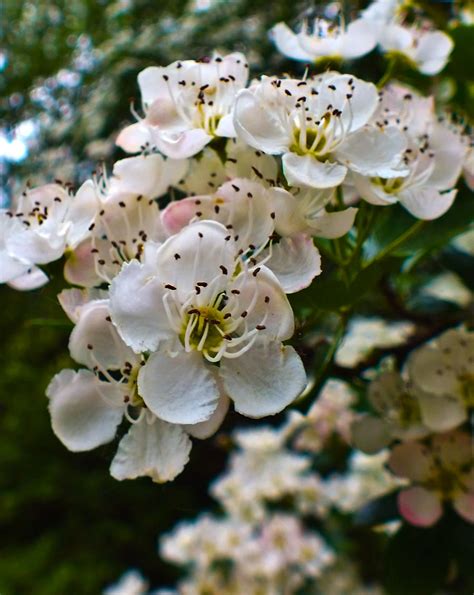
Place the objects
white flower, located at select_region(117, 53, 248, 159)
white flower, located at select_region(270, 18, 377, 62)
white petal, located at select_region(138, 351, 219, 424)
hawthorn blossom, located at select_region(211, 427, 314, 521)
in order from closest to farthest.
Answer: white petal, located at select_region(138, 351, 219, 424) → white flower, located at select_region(117, 53, 248, 159) → white flower, located at select_region(270, 18, 377, 62) → hawthorn blossom, located at select_region(211, 427, 314, 521)

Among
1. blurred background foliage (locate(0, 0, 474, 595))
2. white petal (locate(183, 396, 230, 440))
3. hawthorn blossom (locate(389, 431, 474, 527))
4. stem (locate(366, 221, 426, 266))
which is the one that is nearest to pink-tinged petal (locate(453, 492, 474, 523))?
hawthorn blossom (locate(389, 431, 474, 527))

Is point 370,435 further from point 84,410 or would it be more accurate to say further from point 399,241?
point 84,410

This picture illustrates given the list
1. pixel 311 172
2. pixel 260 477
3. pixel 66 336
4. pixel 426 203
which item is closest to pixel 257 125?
pixel 311 172

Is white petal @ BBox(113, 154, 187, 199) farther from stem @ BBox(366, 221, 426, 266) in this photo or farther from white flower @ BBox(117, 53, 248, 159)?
stem @ BBox(366, 221, 426, 266)

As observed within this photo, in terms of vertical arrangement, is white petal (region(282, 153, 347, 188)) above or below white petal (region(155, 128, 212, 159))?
below

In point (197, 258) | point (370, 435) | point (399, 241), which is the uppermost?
point (197, 258)

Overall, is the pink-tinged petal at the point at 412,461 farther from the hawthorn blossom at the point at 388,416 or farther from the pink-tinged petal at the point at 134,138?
the pink-tinged petal at the point at 134,138
